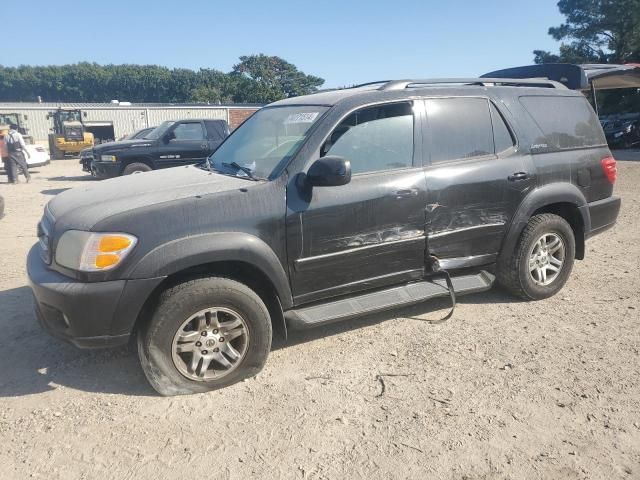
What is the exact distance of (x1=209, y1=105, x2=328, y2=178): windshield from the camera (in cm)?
357

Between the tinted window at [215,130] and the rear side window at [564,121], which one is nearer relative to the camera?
the rear side window at [564,121]

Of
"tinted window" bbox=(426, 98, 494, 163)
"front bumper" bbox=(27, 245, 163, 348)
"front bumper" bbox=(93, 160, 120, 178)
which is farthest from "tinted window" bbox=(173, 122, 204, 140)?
"front bumper" bbox=(27, 245, 163, 348)

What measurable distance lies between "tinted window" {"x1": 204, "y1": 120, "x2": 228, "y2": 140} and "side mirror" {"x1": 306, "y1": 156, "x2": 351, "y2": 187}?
9853 mm

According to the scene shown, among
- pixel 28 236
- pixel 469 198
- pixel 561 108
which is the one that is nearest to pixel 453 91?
pixel 469 198

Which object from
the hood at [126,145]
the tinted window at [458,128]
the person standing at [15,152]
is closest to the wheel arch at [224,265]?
the tinted window at [458,128]

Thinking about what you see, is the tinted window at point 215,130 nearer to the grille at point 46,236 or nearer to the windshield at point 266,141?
the windshield at point 266,141

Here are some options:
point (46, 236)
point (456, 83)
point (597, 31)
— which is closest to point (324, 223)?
point (46, 236)

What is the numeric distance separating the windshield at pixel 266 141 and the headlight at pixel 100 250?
1.03 m

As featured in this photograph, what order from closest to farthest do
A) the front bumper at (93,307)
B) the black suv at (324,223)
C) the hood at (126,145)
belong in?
the front bumper at (93,307), the black suv at (324,223), the hood at (126,145)

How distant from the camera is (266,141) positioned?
396 cm

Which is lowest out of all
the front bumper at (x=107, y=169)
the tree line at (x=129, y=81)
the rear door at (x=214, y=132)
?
the front bumper at (x=107, y=169)

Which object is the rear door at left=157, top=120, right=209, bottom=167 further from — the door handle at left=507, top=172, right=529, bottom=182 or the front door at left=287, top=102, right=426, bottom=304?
the door handle at left=507, top=172, right=529, bottom=182

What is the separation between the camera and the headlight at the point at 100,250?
9.39 feet

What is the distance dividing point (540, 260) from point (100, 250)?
11.8ft
